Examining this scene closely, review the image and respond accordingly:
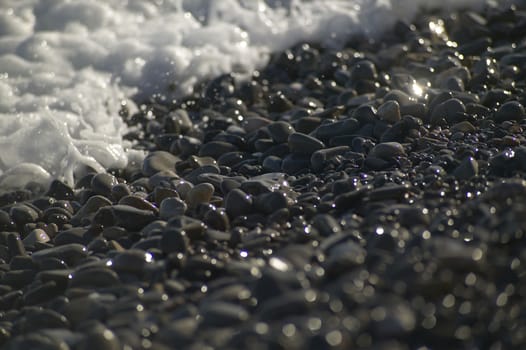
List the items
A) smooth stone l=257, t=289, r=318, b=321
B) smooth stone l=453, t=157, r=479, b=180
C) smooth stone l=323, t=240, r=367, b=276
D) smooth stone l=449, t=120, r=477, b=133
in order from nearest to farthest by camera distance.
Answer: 1. smooth stone l=257, t=289, r=318, b=321
2. smooth stone l=323, t=240, r=367, b=276
3. smooth stone l=453, t=157, r=479, b=180
4. smooth stone l=449, t=120, r=477, b=133

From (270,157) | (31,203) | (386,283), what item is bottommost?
(31,203)

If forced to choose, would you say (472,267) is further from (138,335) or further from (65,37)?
(65,37)

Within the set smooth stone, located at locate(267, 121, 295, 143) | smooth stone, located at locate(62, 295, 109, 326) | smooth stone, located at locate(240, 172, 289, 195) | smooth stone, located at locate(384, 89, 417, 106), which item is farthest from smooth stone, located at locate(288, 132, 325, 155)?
smooth stone, located at locate(62, 295, 109, 326)

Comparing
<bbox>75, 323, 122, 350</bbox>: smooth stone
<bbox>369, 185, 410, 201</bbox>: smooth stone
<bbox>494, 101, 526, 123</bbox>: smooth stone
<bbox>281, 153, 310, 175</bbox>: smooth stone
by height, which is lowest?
<bbox>281, 153, 310, 175</bbox>: smooth stone

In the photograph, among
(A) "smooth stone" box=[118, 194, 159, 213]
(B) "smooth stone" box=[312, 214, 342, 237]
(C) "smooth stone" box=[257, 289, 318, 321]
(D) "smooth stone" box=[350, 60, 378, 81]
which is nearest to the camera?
(C) "smooth stone" box=[257, 289, 318, 321]

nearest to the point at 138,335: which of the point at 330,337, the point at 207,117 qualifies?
the point at 330,337

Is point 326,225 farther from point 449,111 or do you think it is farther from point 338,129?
point 449,111

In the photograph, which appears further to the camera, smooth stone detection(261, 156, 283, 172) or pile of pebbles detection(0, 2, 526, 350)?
smooth stone detection(261, 156, 283, 172)

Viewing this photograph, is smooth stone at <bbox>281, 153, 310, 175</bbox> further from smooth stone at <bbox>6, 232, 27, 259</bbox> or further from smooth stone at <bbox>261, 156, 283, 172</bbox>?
smooth stone at <bbox>6, 232, 27, 259</bbox>
